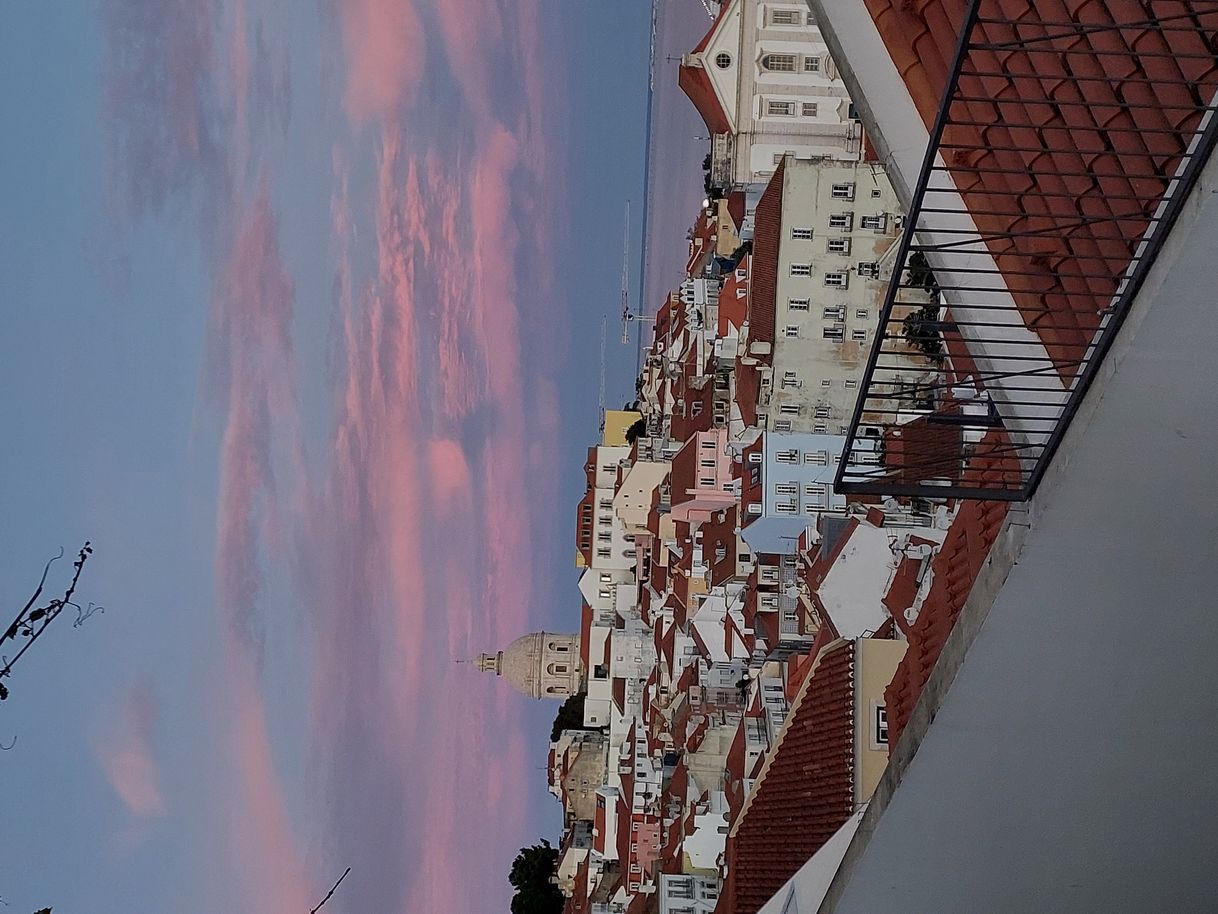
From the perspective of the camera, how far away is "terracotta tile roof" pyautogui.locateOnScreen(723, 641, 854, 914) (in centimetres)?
2473

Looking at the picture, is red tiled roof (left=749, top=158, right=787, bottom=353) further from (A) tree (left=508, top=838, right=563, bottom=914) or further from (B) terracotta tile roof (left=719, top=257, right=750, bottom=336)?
(A) tree (left=508, top=838, right=563, bottom=914)

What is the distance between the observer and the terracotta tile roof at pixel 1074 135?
6.51m

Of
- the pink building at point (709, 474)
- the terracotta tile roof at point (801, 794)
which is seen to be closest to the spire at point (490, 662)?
the pink building at point (709, 474)

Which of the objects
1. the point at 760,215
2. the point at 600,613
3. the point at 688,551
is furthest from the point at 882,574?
the point at 600,613

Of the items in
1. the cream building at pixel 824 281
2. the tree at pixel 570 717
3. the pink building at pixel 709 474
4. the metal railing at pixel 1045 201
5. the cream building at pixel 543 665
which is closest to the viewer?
the metal railing at pixel 1045 201

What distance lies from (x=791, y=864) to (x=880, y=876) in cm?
1507

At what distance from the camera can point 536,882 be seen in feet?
286

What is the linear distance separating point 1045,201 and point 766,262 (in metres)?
46.7

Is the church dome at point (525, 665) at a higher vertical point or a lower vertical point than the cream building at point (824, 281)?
higher

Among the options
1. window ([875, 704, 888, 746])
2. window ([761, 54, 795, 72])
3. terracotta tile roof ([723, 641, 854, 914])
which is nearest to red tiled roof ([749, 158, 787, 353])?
window ([761, 54, 795, 72])

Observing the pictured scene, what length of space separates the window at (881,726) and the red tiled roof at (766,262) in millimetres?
29401

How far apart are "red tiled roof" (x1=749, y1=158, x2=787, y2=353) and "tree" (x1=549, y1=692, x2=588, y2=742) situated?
181ft

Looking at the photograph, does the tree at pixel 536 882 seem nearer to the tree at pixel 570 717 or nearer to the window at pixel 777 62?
the tree at pixel 570 717

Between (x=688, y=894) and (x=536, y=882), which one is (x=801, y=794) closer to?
(x=688, y=894)
